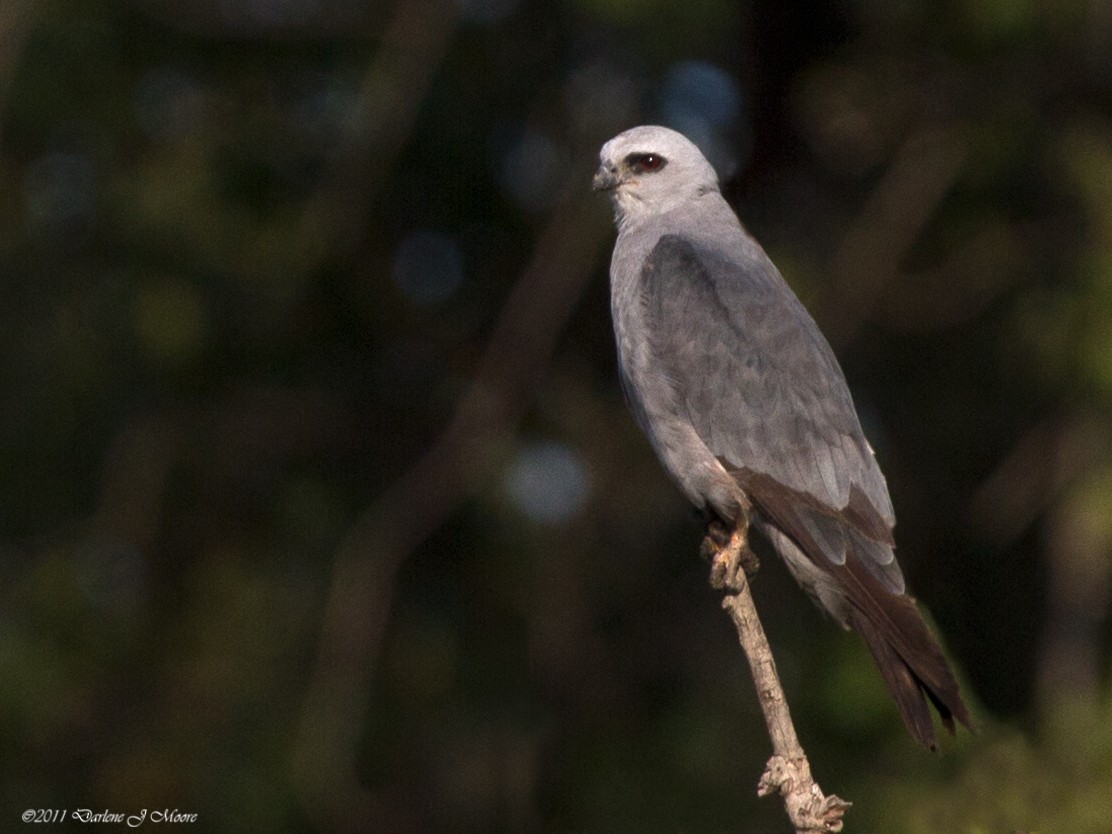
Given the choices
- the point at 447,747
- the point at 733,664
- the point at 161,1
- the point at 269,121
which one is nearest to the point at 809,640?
the point at 733,664

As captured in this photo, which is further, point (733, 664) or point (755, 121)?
point (755, 121)

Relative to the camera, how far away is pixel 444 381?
8.59 metres

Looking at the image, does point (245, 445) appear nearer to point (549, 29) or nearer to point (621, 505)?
point (621, 505)

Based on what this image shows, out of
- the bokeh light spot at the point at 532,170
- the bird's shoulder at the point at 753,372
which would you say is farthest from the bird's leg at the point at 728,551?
the bokeh light spot at the point at 532,170

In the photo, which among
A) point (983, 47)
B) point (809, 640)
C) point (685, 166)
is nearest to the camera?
point (685, 166)

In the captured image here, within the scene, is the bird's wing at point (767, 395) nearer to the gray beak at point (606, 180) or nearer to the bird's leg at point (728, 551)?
the bird's leg at point (728, 551)

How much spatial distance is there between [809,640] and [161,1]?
486 cm

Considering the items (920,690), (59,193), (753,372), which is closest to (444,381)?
(59,193)

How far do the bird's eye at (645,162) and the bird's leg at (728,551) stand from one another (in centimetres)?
128

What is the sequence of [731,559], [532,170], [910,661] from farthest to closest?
[532,170] < [731,559] < [910,661]

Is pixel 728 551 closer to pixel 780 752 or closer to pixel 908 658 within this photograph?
pixel 908 658

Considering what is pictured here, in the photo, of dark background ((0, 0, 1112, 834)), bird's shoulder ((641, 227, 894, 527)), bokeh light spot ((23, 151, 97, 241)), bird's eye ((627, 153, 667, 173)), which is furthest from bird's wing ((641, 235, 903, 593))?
bokeh light spot ((23, 151, 97, 241))

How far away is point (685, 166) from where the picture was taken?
16.0 ft

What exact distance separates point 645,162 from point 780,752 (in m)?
2.30
